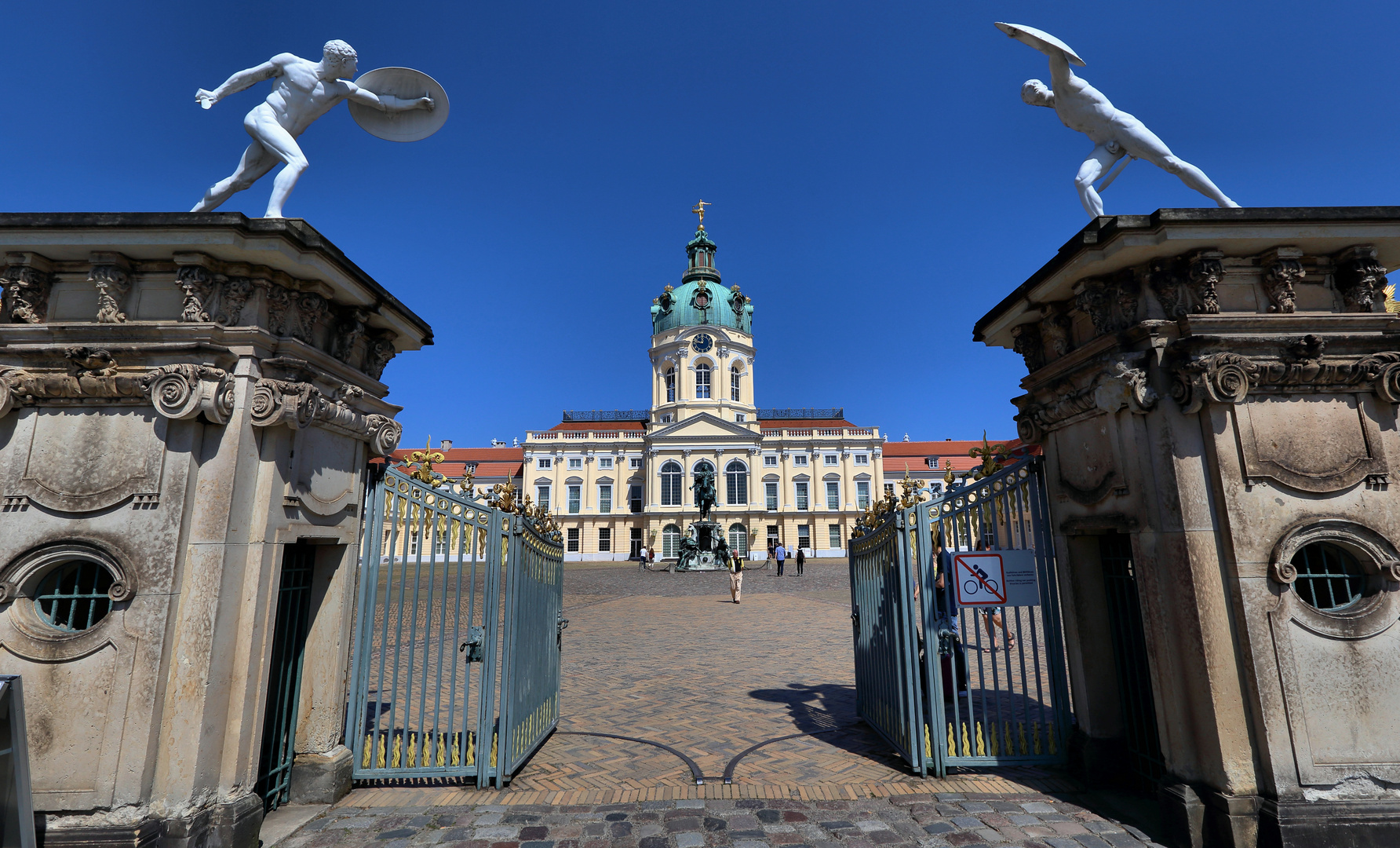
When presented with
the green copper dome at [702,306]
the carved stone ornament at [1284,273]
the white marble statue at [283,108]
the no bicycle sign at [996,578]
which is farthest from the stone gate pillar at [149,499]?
the green copper dome at [702,306]

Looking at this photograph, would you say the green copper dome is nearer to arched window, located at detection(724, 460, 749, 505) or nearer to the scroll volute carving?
arched window, located at detection(724, 460, 749, 505)

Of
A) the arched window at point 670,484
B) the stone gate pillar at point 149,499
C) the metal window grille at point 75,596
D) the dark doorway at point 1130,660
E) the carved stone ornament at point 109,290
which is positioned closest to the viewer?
the stone gate pillar at point 149,499

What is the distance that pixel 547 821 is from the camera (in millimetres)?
3996

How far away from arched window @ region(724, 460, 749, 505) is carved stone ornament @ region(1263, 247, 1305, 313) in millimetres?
47194

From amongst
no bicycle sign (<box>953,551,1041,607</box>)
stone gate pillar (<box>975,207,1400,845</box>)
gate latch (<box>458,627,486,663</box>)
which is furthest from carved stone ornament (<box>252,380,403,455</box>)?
stone gate pillar (<box>975,207,1400,845</box>)

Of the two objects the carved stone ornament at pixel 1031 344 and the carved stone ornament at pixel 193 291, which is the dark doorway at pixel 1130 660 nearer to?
the carved stone ornament at pixel 1031 344

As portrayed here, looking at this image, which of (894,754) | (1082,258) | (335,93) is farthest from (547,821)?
(335,93)

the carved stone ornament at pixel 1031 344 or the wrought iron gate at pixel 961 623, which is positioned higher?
the carved stone ornament at pixel 1031 344

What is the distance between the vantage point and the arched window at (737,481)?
167 ft

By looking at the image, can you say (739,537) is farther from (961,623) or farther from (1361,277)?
(1361,277)

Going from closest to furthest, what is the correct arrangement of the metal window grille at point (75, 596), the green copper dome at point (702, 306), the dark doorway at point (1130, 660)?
the metal window grille at point (75, 596) → the dark doorway at point (1130, 660) → the green copper dome at point (702, 306)

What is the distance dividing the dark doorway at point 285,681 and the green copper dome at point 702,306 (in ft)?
164

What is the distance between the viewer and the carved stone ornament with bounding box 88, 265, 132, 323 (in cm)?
379

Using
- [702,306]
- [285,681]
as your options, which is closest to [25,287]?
[285,681]
